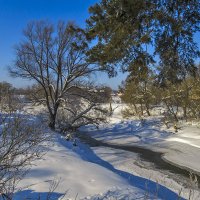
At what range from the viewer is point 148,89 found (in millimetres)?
36562

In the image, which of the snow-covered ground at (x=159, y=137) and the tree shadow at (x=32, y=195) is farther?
the snow-covered ground at (x=159, y=137)

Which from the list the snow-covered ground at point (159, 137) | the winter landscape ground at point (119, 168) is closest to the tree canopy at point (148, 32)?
the winter landscape ground at point (119, 168)

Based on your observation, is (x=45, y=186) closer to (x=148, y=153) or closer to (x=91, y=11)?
(x=91, y=11)

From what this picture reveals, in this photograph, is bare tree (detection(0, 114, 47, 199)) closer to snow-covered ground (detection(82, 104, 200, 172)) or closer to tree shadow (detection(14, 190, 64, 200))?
tree shadow (detection(14, 190, 64, 200))

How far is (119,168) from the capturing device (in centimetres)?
1494

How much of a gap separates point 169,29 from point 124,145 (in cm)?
1519

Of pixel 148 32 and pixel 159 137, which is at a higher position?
pixel 148 32

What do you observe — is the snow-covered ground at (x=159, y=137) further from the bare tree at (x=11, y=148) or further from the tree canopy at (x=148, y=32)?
the bare tree at (x=11, y=148)

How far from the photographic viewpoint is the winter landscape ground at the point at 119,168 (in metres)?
8.15

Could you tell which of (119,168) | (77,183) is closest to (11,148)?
(77,183)

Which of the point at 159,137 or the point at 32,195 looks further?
the point at 159,137

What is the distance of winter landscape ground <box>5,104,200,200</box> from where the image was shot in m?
8.15

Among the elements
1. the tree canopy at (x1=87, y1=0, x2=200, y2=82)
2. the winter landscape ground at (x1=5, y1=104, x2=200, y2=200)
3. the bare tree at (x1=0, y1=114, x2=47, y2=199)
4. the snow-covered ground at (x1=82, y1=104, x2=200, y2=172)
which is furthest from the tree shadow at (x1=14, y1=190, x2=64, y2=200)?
the snow-covered ground at (x1=82, y1=104, x2=200, y2=172)

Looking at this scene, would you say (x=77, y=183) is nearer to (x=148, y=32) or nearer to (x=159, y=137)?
(x=148, y=32)
